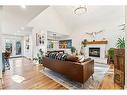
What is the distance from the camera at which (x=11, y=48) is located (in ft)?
33.7

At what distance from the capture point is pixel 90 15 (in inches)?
281

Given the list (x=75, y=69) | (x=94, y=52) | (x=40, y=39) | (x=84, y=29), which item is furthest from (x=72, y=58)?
(x=84, y=29)

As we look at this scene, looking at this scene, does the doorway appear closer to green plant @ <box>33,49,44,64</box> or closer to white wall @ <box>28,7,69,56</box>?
white wall @ <box>28,7,69,56</box>

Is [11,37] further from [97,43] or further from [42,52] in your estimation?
[97,43]

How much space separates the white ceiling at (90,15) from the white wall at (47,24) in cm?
44

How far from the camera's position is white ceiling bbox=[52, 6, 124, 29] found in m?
6.30

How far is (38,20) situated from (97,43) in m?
4.27

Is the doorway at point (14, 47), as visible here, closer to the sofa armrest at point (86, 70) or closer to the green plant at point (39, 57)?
the green plant at point (39, 57)

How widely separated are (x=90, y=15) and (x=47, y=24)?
3.05 meters

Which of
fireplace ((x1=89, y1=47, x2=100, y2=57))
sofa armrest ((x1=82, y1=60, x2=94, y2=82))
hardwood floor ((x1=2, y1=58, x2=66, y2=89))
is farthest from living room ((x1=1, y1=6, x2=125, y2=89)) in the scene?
sofa armrest ((x1=82, y1=60, x2=94, y2=82))

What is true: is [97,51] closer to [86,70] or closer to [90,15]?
[90,15]
